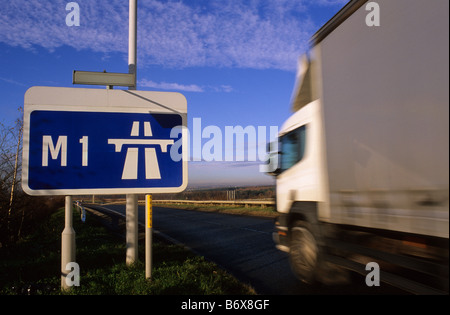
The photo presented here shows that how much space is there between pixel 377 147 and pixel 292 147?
7.78ft

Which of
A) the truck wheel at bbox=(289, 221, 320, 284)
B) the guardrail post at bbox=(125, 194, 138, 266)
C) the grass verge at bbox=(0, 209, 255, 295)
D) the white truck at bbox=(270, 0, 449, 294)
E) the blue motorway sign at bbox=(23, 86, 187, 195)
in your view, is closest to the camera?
the white truck at bbox=(270, 0, 449, 294)

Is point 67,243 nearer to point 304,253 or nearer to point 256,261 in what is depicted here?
point 304,253

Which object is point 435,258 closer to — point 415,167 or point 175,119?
point 415,167

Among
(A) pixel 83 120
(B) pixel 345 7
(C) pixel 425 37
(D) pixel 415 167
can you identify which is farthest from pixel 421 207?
(A) pixel 83 120

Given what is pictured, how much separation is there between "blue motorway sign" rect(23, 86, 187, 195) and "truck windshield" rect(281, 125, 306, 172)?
2198 mm

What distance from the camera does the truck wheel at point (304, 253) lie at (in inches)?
193

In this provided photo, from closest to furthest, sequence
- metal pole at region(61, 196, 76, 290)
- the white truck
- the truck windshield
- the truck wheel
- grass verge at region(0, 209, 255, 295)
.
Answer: the white truck, metal pole at region(61, 196, 76, 290), grass verge at region(0, 209, 255, 295), the truck wheel, the truck windshield

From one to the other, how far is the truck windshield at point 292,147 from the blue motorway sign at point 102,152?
220 centimetres

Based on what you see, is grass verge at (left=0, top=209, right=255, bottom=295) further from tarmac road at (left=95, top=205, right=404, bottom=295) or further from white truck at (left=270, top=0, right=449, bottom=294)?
white truck at (left=270, top=0, right=449, bottom=294)

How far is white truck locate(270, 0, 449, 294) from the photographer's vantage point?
2.92 metres

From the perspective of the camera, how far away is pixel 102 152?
Answer: 408cm

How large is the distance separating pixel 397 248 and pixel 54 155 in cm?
398

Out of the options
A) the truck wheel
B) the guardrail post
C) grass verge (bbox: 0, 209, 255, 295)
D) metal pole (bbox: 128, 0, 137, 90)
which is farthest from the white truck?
metal pole (bbox: 128, 0, 137, 90)

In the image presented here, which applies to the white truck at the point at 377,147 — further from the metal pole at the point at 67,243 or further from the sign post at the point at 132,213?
the metal pole at the point at 67,243
